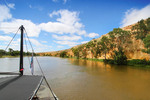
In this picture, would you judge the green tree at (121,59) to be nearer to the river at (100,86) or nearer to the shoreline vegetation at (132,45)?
the shoreline vegetation at (132,45)

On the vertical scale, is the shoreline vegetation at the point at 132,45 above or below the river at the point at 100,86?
above

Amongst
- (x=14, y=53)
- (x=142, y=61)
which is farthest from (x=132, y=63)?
(x=14, y=53)

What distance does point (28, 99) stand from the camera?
11.5 ft

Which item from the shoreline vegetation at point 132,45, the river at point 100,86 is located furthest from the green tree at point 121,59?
the river at point 100,86

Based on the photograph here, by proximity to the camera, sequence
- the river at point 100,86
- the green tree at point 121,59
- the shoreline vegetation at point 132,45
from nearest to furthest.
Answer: the river at point 100,86, the shoreline vegetation at point 132,45, the green tree at point 121,59

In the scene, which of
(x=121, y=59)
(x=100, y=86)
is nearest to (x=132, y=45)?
(x=121, y=59)

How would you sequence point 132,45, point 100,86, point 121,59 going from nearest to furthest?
point 100,86, point 121,59, point 132,45

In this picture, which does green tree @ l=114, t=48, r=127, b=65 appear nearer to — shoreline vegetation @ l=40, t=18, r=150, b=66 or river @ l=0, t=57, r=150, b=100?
shoreline vegetation @ l=40, t=18, r=150, b=66

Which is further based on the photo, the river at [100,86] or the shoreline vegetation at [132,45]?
the shoreline vegetation at [132,45]

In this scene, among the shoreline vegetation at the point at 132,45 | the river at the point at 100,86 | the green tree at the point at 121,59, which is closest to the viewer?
the river at the point at 100,86

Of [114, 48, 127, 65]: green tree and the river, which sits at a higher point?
[114, 48, 127, 65]: green tree

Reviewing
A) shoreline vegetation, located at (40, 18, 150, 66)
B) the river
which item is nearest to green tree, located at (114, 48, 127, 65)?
shoreline vegetation, located at (40, 18, 150, 66)

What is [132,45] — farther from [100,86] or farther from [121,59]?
[100,86]

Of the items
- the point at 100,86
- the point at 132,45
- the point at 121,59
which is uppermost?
the point at 132,45
